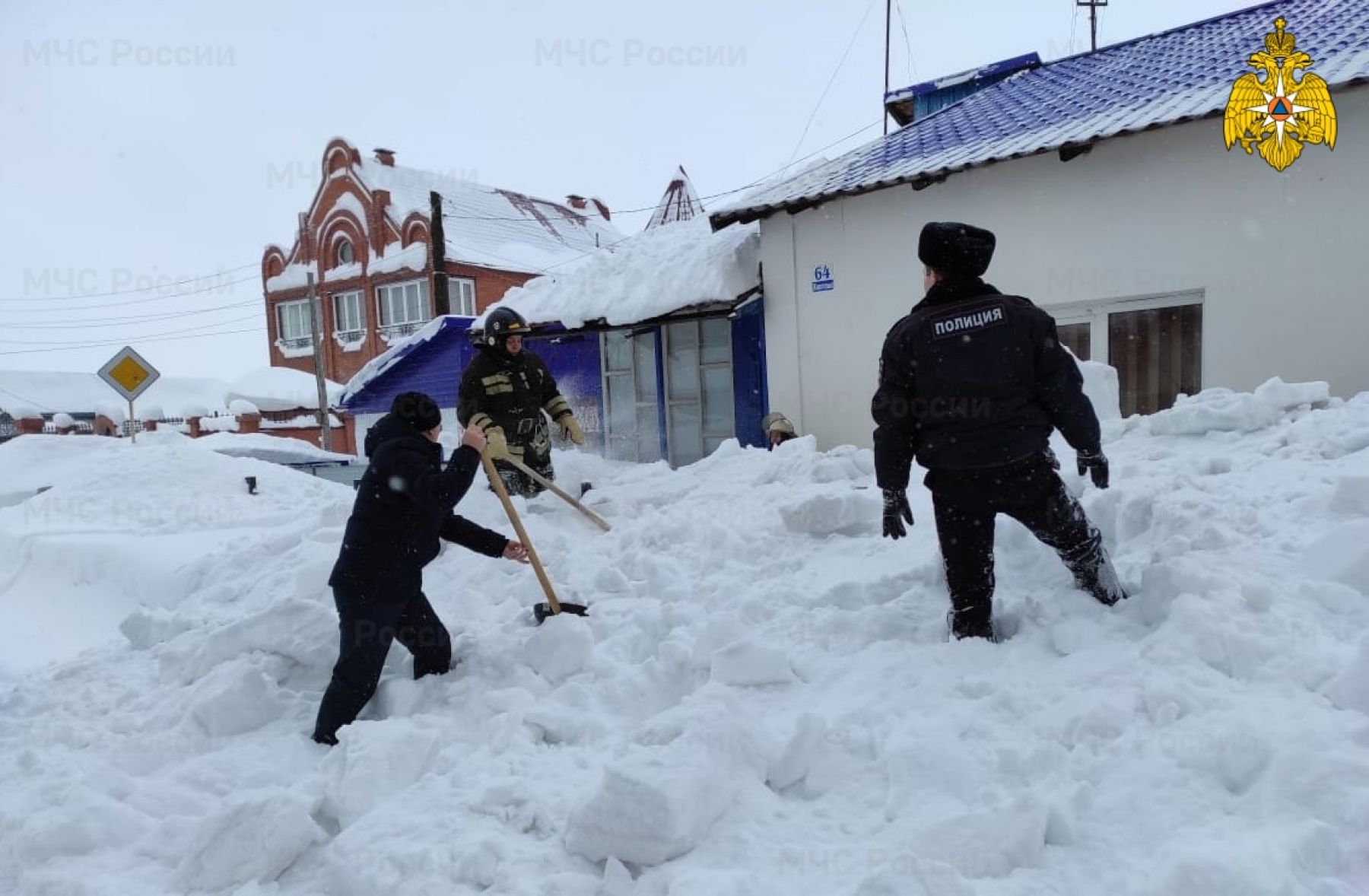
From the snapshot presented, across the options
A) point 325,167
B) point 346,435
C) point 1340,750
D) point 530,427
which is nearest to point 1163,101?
point 530,427

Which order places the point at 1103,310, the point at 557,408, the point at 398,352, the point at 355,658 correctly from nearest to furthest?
the point at 355,658
the point at 557,408
the point at 1103,310
the point at 398,352

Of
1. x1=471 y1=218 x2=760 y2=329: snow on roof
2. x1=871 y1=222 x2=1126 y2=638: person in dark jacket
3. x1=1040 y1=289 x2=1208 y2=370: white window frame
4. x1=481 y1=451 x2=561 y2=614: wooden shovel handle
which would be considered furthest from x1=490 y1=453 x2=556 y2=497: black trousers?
x1=1040 y1=289 x2=1208 y2=370: white window frame

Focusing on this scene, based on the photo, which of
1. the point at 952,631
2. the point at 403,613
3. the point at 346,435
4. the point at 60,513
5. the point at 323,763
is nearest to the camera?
the point at 323,763

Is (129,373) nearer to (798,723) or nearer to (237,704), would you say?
(237,704)

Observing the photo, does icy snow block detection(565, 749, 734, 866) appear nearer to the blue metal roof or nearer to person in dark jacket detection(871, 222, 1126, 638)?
person in dark jacket detection(871, 222, 1126, 638)

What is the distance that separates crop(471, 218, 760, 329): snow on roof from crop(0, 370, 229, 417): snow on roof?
84.3ft

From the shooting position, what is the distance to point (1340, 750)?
6.47 feet

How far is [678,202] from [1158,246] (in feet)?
38.1

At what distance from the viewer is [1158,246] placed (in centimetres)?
648

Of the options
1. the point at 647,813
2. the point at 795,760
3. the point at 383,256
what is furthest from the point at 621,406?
the point at 383,256

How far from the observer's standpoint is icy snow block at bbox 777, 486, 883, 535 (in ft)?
14.0

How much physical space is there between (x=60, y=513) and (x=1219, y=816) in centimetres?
1060

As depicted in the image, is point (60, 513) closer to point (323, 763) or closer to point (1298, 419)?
point (323, 763)

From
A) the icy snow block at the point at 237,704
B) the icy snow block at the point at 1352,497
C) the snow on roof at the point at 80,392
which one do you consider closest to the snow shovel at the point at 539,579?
the icy snow block at the point at 237,704
